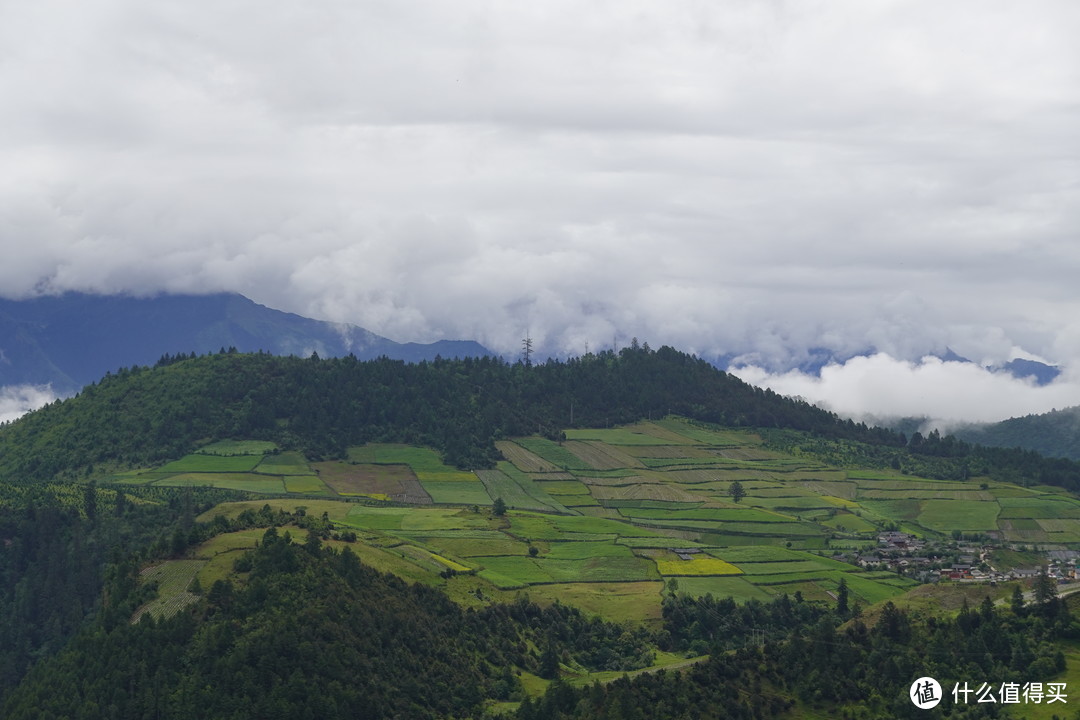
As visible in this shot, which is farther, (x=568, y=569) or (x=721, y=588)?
(x=568, y=569)

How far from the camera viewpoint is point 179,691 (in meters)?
128

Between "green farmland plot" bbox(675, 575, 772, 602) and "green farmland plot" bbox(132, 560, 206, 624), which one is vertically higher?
"green farmland plot" bbox(132, 560, 206, 624)

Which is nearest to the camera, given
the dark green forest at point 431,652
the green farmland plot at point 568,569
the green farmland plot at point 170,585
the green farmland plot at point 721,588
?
the dark green forest at point 431,652

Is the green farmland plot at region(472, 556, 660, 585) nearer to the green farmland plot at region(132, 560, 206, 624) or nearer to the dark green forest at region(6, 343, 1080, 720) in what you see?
the dark green forest at region(6, 343, 1080, 720)

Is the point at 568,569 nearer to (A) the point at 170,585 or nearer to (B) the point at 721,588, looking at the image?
(B) the point at 721,588

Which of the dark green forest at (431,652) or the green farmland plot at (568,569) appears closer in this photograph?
the dark green forest at (431,652)

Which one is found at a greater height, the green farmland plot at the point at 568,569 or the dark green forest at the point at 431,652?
the green farmland plot at the point at 568,569

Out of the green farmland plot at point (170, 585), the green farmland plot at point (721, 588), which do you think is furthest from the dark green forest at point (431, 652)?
the green farmland plot at point (721, 588)

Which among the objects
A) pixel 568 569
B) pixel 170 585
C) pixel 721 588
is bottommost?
pixel 721 588

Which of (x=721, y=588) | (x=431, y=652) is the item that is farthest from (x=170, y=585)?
(x=721, y=588)

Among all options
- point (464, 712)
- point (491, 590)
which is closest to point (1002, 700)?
point (464, 712)

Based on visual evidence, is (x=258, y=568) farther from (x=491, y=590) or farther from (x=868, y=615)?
(x=868, y=615)

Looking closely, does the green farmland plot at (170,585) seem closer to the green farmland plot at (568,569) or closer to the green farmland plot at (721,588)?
the green farmland plot at (568,569)

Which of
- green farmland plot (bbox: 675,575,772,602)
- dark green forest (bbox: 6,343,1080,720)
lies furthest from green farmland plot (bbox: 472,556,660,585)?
dark green forest (bbox: 6,343,1080,720)
